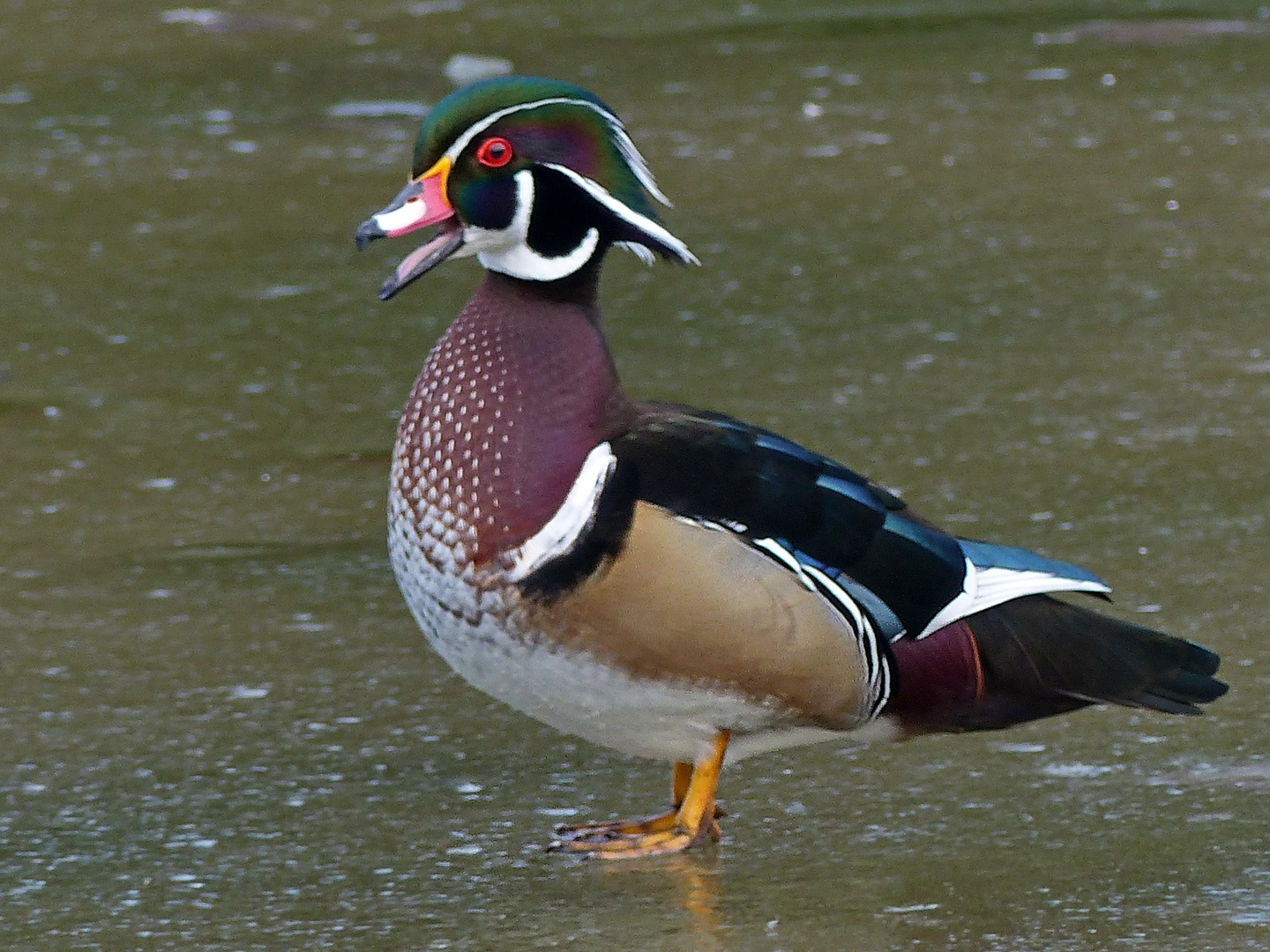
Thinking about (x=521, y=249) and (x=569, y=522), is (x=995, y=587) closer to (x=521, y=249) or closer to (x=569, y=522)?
(x=569, y=522)

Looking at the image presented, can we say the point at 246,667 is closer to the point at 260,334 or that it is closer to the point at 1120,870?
the point at 1120,870

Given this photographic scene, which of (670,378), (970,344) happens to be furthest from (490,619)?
(970,344)

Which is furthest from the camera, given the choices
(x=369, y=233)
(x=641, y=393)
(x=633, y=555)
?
(x=641, y=393)

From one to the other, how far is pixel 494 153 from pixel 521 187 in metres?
0.06

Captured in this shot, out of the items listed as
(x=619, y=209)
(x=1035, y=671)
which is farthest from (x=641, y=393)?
(x=1035, y=671)

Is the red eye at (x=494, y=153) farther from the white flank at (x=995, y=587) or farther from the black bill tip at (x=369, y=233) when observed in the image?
the white flank at (x=995, y=587)

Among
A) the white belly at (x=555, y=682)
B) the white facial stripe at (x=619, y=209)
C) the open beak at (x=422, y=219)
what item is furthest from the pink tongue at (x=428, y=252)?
the white belly at (x=555, y=682)

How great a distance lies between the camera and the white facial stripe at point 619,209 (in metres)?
3.00

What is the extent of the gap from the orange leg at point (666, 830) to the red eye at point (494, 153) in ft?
2.57

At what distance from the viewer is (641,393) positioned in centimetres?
493

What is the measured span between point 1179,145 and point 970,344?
5.99 feet

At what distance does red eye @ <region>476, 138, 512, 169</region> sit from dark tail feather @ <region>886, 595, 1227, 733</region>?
2.65 ft

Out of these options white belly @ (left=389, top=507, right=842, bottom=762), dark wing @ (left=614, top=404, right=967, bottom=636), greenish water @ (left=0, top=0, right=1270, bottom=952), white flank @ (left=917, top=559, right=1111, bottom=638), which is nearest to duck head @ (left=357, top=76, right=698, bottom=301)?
dark wing @ (left=614, top=404, right=967, bottom=636)

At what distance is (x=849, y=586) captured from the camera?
2.96 m
